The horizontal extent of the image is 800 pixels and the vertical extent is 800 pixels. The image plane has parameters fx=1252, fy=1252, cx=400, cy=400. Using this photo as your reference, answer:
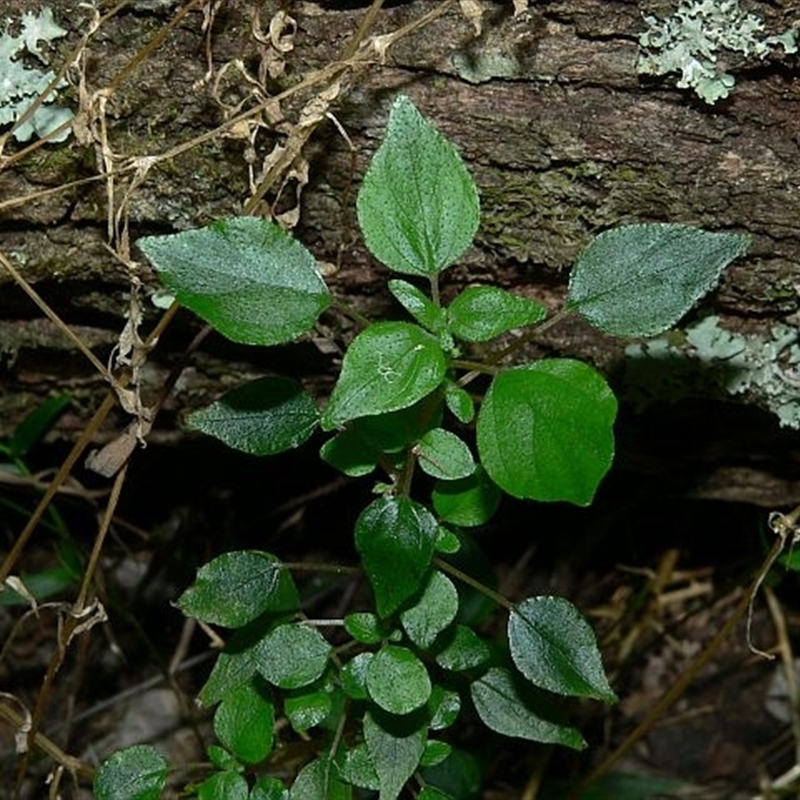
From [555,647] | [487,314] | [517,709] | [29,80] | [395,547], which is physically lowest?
[517,709]

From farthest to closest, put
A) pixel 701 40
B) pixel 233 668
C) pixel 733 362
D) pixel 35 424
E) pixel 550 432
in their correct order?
pixel 35 424, pixel 733 362, pixel 233 668, pixel 701 40, pixel 550 432

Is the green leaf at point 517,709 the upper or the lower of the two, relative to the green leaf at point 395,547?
lower

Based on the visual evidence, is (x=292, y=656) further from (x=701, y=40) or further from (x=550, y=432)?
(x=701, y=40)

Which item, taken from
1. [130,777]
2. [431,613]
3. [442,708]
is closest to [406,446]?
[431,613]

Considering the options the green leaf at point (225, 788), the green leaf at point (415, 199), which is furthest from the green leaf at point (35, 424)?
the green leaf at point (415, 199)

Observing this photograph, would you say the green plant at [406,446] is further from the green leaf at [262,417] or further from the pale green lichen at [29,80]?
the pale green lichen at [29,80]

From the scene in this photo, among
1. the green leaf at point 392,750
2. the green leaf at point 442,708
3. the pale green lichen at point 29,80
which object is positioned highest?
the pale green lichen at point 29,80

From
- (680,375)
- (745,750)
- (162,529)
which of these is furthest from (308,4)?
(745,750)

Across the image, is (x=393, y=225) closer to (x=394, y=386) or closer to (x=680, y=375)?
(x=394, y=386)
